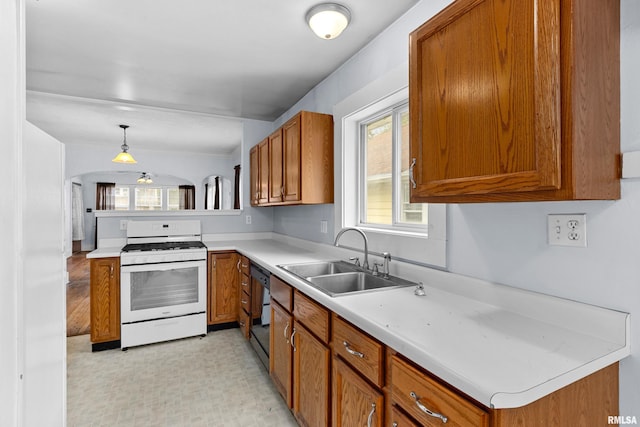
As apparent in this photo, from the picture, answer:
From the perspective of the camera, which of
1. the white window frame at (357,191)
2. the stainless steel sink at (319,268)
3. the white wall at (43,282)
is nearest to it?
the white wall at (43,282)

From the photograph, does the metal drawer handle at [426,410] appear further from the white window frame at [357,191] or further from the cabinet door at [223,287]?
the cabinet door at [223,287]

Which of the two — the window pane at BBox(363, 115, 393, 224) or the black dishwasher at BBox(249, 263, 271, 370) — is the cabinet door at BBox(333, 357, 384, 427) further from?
the window pane at BBox(363, 115, 393, 224)

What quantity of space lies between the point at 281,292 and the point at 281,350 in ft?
1.21

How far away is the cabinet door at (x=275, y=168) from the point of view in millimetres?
2836

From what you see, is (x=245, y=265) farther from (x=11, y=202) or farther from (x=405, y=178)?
(x=11, y=202)

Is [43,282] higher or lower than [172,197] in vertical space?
lower

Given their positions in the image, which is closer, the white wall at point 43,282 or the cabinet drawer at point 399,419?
the cabinet drawer at point 399,419

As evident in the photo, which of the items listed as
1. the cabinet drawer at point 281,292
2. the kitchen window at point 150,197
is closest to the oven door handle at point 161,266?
the cabinet drawer at point 281,292

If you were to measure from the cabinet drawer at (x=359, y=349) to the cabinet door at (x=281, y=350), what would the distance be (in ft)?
1.74

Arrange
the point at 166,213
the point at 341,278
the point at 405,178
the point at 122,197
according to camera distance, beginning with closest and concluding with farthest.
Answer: the point at 341,278 < the point at 405,178 < the point at 166,213 < the point at 122,197

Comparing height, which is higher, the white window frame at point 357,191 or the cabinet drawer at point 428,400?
the white window frame at point 357,191

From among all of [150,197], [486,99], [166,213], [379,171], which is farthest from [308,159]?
[150,197]

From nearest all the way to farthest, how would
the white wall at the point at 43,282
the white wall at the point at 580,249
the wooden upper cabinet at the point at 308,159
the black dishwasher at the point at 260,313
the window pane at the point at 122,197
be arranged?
the white wall at the point at 580,249, the white wall at the point at 43,282, the black dishwasher at the point at 260,313, the wooden upper cabinet at the point at 308,159, the window pane at the point at 122,197

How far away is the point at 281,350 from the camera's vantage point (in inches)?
78.4
